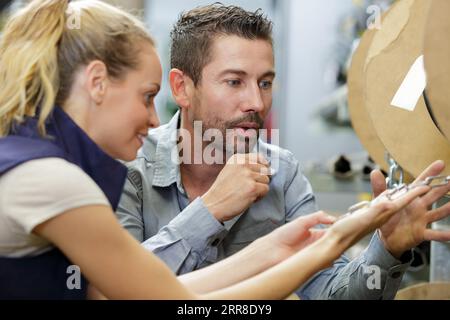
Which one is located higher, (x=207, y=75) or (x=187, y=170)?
(x=207, y=75)

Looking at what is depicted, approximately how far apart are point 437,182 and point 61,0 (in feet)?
2.25

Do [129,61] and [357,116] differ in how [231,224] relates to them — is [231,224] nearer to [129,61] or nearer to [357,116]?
[357,116]

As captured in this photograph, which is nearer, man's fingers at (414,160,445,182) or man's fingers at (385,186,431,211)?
man's fingers at (385,186,431,211)

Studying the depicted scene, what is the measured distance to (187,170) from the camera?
162 cm

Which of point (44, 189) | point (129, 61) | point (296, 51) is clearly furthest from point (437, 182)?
point (296, 51)

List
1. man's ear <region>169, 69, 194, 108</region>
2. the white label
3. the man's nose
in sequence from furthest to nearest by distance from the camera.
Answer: man's ear <region>169, 69, 194, 108</region> < the man's nose < the white label

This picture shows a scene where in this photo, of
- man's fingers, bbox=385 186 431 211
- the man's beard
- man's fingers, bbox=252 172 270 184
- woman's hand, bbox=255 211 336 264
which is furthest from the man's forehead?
man's fingers, bbox=385 186 431 211

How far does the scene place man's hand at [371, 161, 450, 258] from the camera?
1163 millimetres

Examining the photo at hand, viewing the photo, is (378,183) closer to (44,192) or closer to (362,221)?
(362,221)

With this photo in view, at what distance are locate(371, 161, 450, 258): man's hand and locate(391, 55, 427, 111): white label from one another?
0.13 metres

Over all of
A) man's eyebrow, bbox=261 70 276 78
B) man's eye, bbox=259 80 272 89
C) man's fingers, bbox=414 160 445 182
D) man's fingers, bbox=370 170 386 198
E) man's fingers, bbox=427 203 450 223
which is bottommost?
man's fingers, bbox=427 203 450 223

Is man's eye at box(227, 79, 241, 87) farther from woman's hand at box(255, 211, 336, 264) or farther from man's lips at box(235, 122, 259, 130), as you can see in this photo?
woman's hand at box(255, 211, 336, 264)

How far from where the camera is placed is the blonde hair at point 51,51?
1012 millimetres

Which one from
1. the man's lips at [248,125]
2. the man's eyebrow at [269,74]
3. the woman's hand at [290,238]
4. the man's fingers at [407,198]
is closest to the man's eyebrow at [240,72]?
the man's eyebrow at [269,74]
